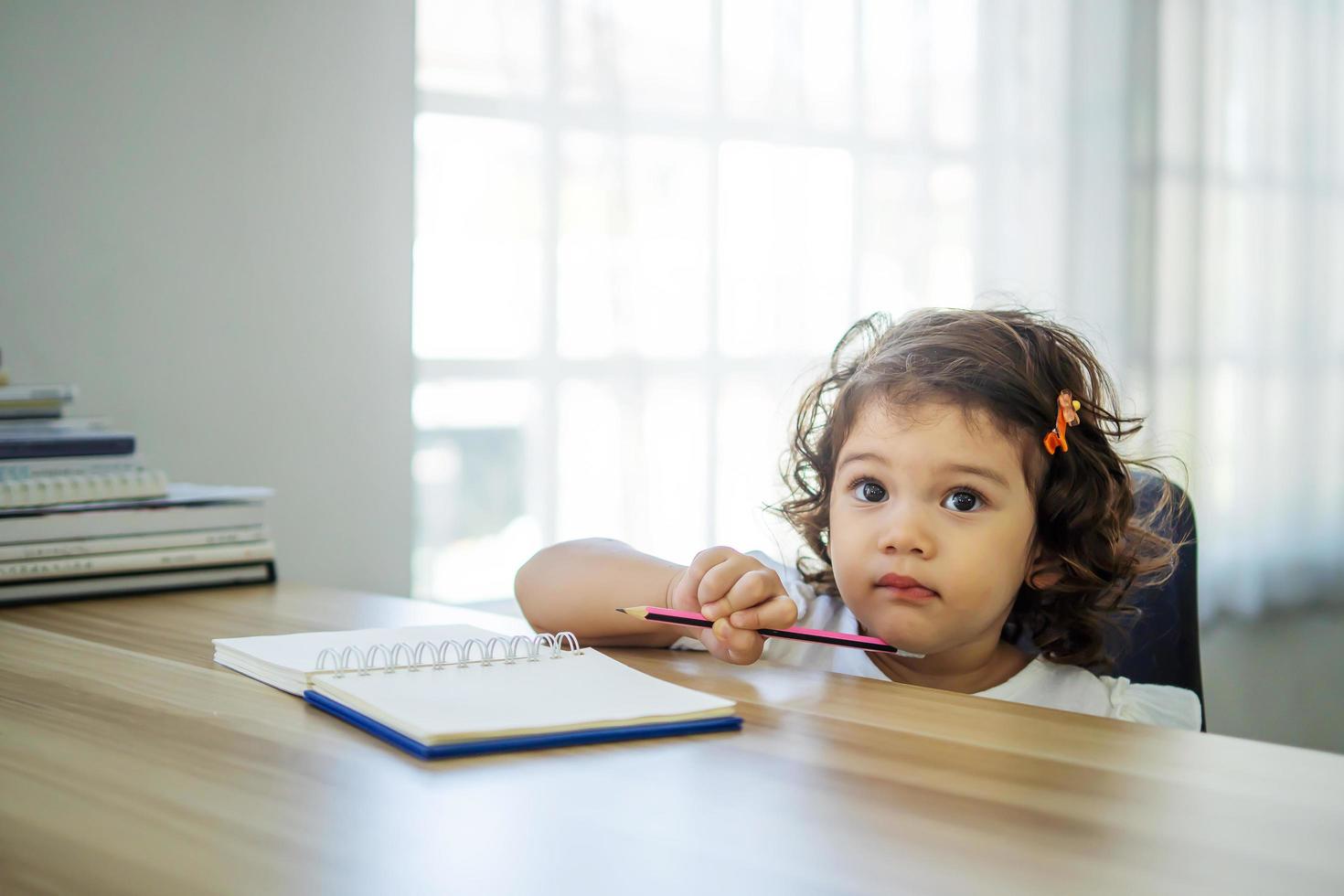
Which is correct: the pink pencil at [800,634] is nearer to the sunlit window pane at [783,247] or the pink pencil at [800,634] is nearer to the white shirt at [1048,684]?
the white shirt at [1048,684]

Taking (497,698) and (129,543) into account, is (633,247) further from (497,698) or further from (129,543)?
(497,698)

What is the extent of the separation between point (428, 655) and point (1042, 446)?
0.58 metres

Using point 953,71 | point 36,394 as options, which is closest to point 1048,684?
point 36,394

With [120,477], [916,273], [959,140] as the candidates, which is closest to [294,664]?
[120,477]

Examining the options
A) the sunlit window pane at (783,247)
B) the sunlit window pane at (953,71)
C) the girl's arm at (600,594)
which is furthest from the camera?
the sunlit window pane at (953,71)

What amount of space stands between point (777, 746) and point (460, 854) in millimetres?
216

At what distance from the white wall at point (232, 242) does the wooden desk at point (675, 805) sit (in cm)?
100

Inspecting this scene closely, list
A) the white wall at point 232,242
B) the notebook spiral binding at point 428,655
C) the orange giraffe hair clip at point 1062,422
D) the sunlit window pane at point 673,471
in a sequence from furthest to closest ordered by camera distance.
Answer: the sunlit window pane at point 673,471
the white wall at point 232,242
the orange giraffe hair clip at point 1062,422
the notebook spiral binding at point 428,655

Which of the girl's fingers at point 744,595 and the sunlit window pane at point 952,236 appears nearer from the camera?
the girl's fingers at point 744,595

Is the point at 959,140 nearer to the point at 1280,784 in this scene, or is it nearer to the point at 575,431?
the point at 575,431

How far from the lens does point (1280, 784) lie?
0.59m

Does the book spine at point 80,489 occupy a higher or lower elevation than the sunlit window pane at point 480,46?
lower

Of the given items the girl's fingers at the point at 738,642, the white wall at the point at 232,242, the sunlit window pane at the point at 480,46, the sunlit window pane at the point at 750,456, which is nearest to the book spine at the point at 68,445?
the white wall at the point at 232,242

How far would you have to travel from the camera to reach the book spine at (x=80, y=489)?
115cm
